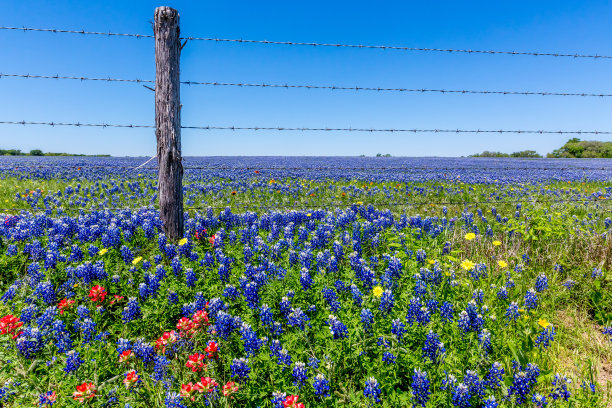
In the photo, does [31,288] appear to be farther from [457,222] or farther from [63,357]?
[457,222]

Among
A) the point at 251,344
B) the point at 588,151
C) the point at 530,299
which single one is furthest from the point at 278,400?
the point at 588,151

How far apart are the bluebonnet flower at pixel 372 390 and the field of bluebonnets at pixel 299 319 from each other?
0.01 metres

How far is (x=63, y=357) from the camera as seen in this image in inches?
101

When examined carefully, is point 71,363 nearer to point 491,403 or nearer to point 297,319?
point 297,319

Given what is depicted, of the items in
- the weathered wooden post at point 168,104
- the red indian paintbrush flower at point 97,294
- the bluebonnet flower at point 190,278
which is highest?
the weathered wooden post at point 168,104

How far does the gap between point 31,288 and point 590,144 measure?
86.9 meters

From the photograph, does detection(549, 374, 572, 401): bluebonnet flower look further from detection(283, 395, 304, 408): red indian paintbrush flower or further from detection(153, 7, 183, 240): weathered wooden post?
detection(153, 7, 183, 240): weathered wooden post

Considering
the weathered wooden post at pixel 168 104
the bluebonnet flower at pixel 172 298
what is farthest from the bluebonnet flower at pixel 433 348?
the weathered wooden post at pixel 168 104

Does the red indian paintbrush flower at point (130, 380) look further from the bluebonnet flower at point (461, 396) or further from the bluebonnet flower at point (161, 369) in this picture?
the bluebonnet flower at point (461, 396)

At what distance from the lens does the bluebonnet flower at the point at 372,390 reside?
213cm

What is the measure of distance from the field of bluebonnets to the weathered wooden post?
73cm

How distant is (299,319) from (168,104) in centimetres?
304

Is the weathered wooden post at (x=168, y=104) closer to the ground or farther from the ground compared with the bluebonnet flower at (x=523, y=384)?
farther from the ground

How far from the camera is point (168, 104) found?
4.09 meters
